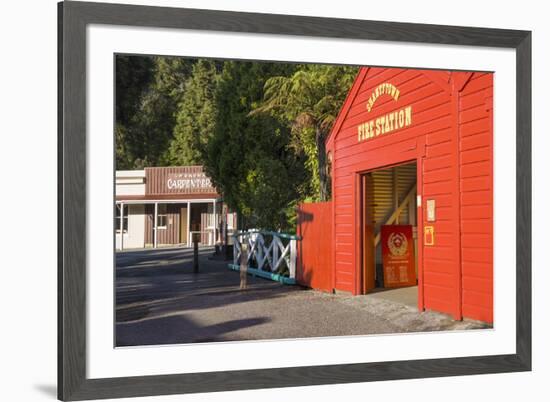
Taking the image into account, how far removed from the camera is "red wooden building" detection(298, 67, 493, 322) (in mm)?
8164

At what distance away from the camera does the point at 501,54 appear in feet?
23.4

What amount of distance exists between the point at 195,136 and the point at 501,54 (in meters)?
26.5

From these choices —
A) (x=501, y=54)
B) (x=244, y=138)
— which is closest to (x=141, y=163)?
(x=244, y=138)

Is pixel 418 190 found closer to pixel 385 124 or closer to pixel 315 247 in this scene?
pixel 385 124

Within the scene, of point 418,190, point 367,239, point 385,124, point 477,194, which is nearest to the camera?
point 477,194

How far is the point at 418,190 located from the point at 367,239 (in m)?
2.78

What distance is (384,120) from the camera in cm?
1076

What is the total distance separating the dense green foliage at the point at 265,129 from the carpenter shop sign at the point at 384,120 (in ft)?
13.4

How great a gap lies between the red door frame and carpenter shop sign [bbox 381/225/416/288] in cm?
93

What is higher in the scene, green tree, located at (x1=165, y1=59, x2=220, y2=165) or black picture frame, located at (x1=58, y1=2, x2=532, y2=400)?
green tree, located at (x1=165, y1=59, x2=220, y2=165)

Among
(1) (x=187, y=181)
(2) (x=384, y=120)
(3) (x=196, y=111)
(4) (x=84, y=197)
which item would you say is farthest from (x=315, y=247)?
(3) (x=196, y=111)

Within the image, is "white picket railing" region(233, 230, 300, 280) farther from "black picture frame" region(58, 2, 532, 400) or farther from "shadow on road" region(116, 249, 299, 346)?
"black picture frame" region(58, 2, 532, 400)

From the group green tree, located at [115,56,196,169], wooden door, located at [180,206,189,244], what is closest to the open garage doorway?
green tree, located at [115,56,196,169]

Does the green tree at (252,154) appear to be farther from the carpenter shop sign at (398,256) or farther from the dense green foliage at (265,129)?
the carpenter shop sign at (398,256)
